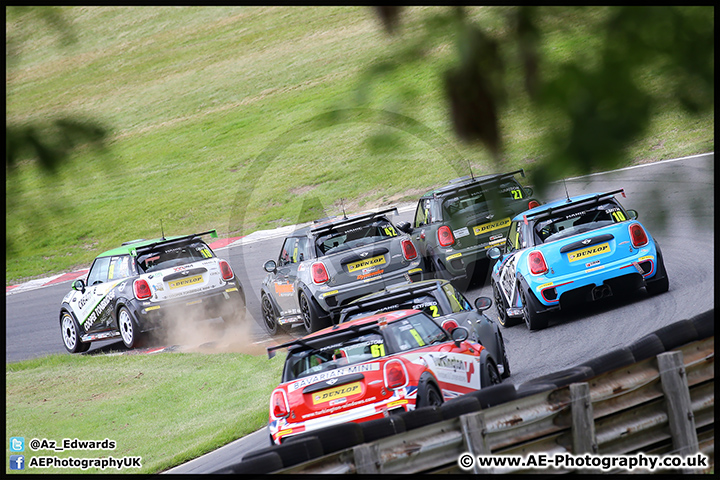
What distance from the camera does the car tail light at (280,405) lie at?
714cm

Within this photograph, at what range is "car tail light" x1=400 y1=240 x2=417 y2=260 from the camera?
1317cm

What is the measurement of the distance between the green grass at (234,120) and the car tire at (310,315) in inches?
114

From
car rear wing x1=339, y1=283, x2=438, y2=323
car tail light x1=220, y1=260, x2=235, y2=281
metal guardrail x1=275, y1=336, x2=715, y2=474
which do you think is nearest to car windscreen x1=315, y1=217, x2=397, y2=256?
car tail light x1=220, y1=260, x2=235, y2=281

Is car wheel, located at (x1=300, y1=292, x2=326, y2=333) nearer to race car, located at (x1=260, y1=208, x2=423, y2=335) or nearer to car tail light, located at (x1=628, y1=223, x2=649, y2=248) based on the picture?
race car, located at (x1=260, y1=208, x2=423, y2=335)

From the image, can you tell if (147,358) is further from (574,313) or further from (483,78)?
(483,78)

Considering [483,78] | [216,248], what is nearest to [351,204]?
[216,248]

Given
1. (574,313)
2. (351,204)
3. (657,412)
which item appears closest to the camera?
(657,412)

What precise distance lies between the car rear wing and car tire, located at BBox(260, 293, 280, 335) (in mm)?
5314

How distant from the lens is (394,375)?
7055mm

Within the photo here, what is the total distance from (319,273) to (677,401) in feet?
27.2

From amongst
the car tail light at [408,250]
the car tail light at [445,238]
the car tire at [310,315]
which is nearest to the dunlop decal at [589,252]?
the car tail light at [408,250]

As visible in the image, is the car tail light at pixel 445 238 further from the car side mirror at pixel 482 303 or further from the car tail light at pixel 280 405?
the car tail light at pixel 280 405

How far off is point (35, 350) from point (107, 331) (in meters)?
2.94

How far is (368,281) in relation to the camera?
12992 millimetres
